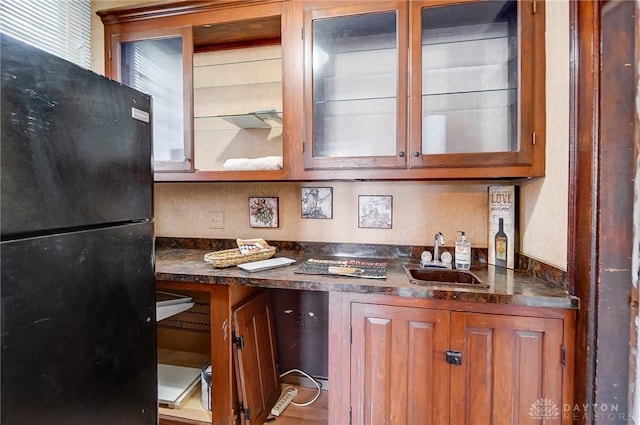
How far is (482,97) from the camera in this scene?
1495 mm

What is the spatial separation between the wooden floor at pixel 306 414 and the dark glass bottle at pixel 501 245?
127cm

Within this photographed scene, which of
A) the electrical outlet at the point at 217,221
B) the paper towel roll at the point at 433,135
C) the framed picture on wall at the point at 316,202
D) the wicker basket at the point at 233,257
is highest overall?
the paper towel roll at the point at 433,135

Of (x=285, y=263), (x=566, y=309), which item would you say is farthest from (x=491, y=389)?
(x=285, y=263)

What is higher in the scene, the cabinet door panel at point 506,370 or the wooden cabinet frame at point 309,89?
the wooden cabinet frame at point 309,89

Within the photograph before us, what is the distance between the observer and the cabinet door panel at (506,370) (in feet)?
3.62

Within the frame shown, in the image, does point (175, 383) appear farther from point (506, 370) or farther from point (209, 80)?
point (209, 80)

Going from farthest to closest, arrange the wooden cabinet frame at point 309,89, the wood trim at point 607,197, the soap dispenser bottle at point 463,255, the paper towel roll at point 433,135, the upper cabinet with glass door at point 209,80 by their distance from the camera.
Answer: the upper cabinet with glass door at point 209,80 → the soap dispenser bottle at point 463,255 → the paper towel roll at point 433,135 → the wooden cabinet frame at point 309,89 → the wood trim at point 607,197

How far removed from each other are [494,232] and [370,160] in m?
0.80

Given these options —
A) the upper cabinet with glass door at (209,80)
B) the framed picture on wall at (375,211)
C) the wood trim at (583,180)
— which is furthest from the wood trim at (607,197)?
the upper cabinet with glass door at (209,80)

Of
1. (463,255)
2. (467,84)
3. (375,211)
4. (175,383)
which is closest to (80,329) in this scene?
(175,383)

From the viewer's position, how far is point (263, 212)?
200 cm

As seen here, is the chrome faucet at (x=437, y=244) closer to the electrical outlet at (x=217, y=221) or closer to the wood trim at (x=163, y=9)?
the electrical outlet at (x=217, y=221)

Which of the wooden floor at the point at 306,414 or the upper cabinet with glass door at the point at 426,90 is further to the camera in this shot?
the wooden floor at the point at 306,414

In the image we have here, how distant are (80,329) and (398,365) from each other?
3.58 ft
